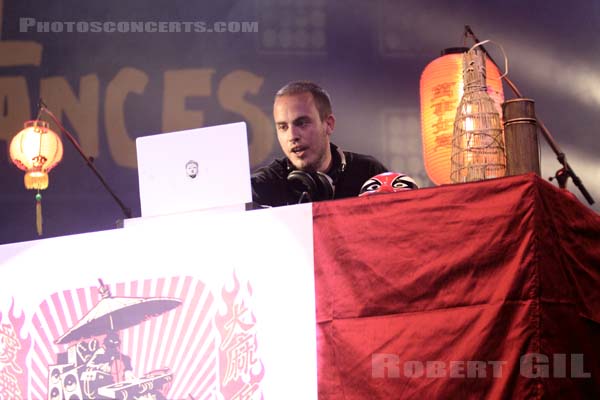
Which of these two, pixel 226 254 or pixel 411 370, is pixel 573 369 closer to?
pixel 411 370

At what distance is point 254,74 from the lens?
475cm

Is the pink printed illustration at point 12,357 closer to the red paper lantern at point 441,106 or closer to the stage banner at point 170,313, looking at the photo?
the stage banner at point 170,313

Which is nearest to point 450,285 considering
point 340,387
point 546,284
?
point 546,284

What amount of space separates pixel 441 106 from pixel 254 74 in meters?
1.20

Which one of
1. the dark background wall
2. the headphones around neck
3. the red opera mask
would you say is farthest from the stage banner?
the dark background wall

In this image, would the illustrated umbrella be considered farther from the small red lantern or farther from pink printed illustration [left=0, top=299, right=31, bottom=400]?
the small red lantern

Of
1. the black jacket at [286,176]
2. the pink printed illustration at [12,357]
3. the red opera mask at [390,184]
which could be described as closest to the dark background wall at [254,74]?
the black jacket at [286,176]

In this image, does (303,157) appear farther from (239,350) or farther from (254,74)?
(239,350)

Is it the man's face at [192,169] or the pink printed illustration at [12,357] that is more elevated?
the man's face at [192,169]

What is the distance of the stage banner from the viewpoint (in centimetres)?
159

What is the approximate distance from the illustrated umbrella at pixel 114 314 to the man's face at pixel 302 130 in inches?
80.1

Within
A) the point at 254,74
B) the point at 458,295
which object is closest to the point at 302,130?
the point at 254,74

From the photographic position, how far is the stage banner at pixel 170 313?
1587 mm

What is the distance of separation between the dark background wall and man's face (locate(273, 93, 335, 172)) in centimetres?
84
